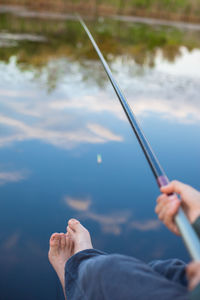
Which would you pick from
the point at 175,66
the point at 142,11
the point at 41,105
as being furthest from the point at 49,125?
the point at 142,11

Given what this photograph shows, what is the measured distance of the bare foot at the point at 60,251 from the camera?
110 cm

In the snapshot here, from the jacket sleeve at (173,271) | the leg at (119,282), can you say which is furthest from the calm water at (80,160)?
the jacket sleeve at (173,271)

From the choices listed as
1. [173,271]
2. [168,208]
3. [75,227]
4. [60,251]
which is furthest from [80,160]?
[168,208]

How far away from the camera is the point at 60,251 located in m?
1.15

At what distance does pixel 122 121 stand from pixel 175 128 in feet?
1.46

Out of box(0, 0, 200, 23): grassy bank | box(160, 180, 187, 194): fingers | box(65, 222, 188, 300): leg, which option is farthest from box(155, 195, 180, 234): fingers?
box(0, 0, 200, 23): grassy bank

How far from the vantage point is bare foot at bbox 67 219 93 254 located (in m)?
1.15

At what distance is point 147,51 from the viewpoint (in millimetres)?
5875

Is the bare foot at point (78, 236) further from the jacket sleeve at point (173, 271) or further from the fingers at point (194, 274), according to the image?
the fingers at point (194, 274)

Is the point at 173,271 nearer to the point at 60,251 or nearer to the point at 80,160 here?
the point at 60,251

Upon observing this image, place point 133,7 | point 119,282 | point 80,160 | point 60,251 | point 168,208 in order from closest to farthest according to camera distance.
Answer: point 168,208 < point 119,282 < point 60,251 < point 80,160 < point 133,7

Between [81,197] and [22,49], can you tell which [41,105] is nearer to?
[81,197]

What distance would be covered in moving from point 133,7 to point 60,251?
1993 centimetres

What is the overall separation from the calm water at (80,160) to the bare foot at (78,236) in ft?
0.30
